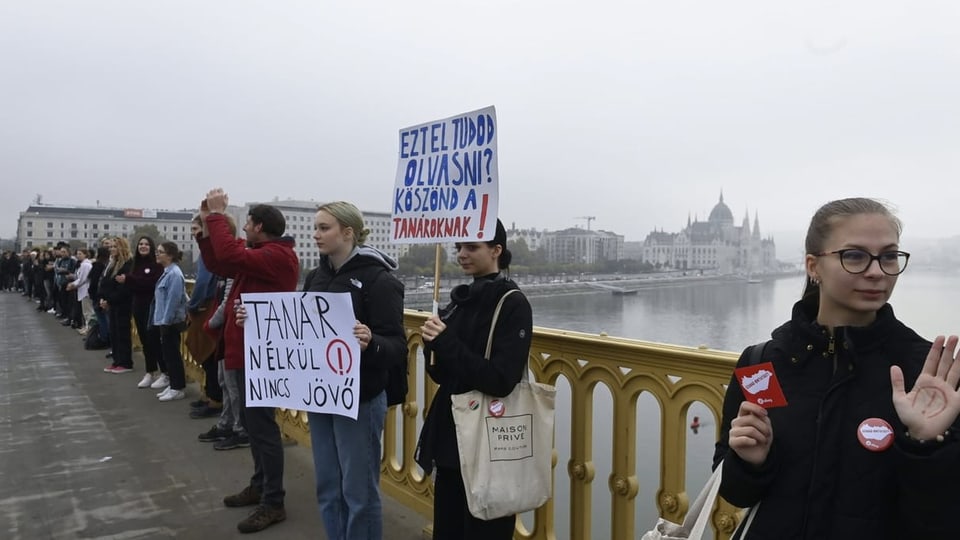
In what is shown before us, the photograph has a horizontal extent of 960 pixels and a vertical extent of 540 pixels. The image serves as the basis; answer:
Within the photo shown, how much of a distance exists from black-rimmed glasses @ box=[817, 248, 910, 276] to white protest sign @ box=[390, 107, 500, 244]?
1.48m

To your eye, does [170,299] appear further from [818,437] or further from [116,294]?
[818,437]

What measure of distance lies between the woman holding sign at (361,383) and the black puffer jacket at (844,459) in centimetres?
182

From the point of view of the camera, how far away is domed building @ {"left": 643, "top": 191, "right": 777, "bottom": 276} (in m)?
26.3

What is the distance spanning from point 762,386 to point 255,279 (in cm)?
321

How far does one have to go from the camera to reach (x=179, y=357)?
23.5 feet

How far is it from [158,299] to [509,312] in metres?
5.88

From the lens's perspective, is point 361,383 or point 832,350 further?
point 361,383

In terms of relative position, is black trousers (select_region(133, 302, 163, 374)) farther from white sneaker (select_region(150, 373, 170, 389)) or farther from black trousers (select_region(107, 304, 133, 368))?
black trousers (select_region(107, 304, 133, 368))

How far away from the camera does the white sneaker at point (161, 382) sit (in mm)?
7633

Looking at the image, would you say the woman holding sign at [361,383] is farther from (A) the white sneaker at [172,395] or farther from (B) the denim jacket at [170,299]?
(A) the white sneaker at [172,395]

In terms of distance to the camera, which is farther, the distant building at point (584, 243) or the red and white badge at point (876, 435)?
the distant building at point (584, 243)

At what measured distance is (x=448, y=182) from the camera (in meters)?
3.01

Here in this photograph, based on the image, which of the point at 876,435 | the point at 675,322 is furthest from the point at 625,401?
the point at 675,322

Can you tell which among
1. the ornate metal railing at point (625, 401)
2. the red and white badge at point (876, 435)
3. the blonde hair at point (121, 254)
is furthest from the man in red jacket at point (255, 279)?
the blonde hair at point (121, 254)
